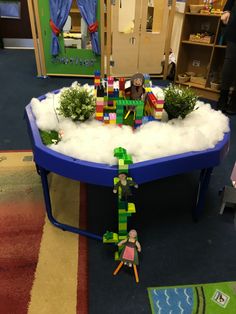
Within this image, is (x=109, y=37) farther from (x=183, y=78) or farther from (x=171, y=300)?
(x=171, y=300)

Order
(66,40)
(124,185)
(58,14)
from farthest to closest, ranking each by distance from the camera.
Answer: (66,40) → (58,14) → (124,185)

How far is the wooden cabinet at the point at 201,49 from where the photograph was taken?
264 centimetres

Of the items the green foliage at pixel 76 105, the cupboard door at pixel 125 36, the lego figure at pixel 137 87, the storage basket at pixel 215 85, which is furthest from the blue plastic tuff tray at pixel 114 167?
the cupboard door at pixel 125 36

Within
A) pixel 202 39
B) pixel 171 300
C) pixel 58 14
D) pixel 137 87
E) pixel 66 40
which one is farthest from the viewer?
pixel 66 40

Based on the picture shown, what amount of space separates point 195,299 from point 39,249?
0.66 meters

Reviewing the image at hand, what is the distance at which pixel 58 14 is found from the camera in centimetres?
290

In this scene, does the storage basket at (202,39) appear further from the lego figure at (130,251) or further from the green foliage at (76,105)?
the lego figure at (130,251)

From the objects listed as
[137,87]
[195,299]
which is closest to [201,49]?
[137,87]

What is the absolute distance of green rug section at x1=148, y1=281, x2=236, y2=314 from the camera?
1.01 meters

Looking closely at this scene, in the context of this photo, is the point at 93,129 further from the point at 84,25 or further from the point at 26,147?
the point at 84,25

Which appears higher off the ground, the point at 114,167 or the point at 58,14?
the point at 58,14

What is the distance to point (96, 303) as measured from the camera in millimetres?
1023

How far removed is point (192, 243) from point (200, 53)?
2.34 m

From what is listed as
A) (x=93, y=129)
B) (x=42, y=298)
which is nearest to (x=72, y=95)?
(x=93, y=129)
